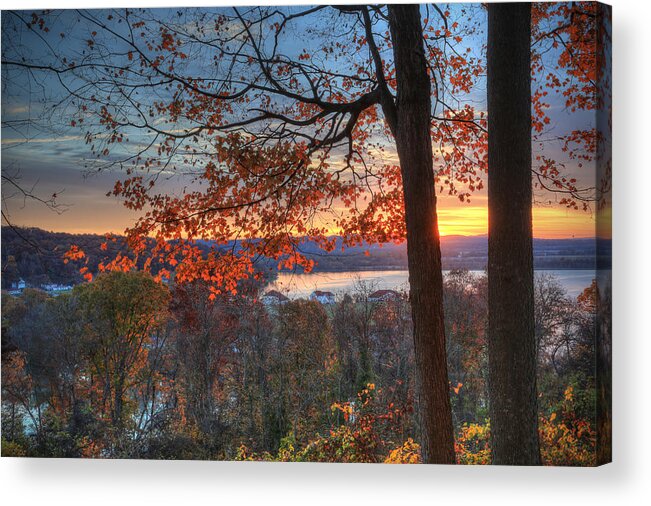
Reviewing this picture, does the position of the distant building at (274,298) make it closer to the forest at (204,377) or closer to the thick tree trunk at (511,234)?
the forest at (204,377)

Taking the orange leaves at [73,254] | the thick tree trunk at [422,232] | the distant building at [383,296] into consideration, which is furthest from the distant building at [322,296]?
the orange leaves at [73,254]

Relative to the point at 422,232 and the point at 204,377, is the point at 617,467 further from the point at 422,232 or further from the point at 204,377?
the point at 204,377

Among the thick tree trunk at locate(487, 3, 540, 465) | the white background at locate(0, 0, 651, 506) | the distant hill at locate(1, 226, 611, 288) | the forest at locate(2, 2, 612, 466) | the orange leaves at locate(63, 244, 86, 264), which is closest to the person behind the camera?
the thick tree trunk at locate(487, 3, 540, 465)

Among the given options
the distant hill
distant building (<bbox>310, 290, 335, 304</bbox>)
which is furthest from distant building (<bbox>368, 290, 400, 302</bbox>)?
distant building (<bbox>310, 290, 335, 304</bbox>)

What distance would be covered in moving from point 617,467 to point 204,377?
3295 millimetres

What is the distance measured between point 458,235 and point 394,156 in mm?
815

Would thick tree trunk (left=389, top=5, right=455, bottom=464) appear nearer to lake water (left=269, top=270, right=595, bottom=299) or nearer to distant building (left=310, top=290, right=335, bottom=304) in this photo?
lake water (left=269, top=270, right=595, bottom=299)

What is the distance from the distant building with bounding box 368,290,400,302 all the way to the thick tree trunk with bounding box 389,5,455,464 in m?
0.48

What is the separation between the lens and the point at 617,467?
6617 millimetres

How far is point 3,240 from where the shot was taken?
7258mm

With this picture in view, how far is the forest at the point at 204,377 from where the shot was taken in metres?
7.12

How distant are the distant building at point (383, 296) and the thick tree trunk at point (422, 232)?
48 centimetres

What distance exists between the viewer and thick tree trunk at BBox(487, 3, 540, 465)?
21.0 feet

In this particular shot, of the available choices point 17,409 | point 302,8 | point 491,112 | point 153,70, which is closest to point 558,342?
point 491,112
